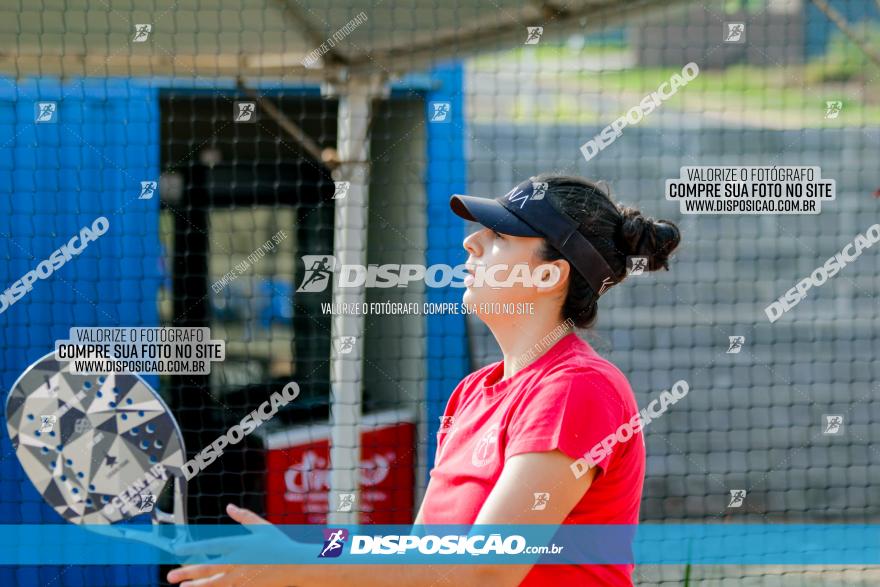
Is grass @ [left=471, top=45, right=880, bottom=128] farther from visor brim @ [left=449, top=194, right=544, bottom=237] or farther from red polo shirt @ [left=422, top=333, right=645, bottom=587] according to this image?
red polo shirt @ [left=422, top=333, right=645, bottom=587]

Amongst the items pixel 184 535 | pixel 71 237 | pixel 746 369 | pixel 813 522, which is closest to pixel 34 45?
pixel 71 237

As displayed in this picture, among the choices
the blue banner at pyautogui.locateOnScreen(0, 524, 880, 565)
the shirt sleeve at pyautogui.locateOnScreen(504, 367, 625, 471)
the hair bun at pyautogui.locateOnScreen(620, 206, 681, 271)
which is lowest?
the blue banner at pyautogui.locateOnScreen(0, 524, 880, 565)

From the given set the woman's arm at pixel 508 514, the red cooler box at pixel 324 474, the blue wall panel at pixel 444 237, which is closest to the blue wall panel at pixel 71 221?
the red cooler box at pixel 324 474

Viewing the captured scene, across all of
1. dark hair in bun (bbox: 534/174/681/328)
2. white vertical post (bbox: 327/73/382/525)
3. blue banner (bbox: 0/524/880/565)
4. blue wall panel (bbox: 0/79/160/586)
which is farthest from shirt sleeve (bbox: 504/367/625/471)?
blue wall panel (bbox: 0/79/160/586)

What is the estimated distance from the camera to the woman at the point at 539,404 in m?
1.66

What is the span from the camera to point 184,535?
346cm

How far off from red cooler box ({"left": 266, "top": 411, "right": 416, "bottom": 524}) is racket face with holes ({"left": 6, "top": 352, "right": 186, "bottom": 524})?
474mm

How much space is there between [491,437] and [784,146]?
429 cm

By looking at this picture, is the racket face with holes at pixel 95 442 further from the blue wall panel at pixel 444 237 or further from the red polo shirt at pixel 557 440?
the red polo shirt at pixel 557 440

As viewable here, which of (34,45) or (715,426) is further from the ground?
(34,45)

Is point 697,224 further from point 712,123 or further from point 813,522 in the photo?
point 813,522

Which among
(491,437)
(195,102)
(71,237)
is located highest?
(195,102)

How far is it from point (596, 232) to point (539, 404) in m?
0.44

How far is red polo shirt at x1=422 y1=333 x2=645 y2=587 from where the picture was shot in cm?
167
